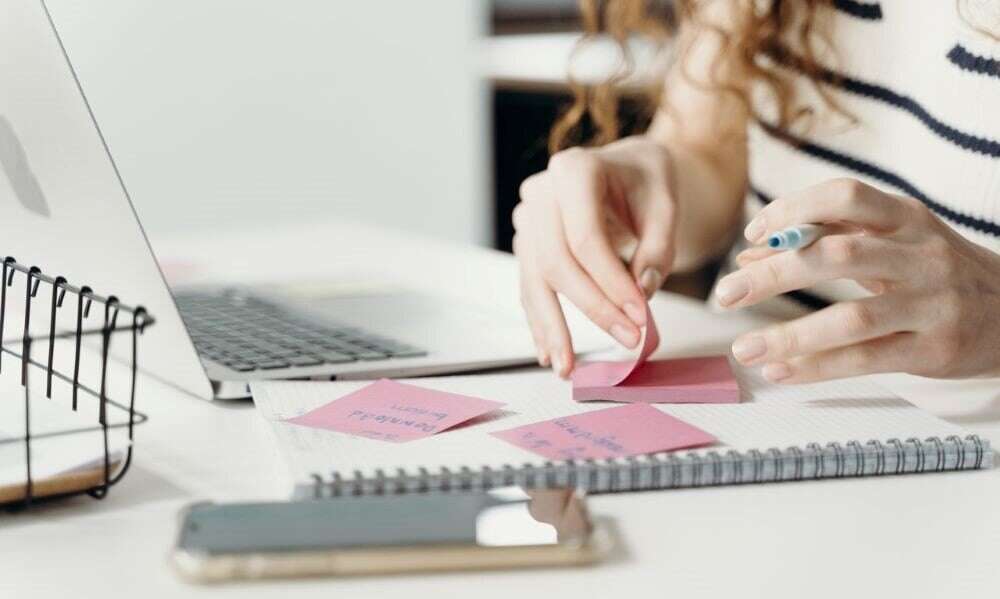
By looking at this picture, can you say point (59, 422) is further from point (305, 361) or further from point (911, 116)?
point (911, 116)

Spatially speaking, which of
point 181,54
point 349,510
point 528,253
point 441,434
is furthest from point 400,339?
point 181,54

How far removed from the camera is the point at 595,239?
825 millimetres

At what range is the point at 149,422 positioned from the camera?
2.35 feet

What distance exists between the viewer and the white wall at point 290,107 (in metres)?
2.90

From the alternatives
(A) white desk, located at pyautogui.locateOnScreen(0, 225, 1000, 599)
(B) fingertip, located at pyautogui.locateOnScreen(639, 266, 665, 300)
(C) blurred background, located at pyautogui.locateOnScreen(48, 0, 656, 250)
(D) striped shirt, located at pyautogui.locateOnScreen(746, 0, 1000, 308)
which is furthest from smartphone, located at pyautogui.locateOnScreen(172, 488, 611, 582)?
(C) blurred background, located at pyautogui.locateOnScreen(48, 0, 656, 250)

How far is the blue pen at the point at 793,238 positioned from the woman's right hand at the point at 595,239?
0.46 feet

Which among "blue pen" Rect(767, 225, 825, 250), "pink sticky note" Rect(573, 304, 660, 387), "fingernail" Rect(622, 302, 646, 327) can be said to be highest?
"blue pen" Rect(767, 225, 825, 250)

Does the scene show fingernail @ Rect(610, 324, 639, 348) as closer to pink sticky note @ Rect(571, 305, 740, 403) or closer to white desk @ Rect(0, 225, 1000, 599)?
pink sticky note @ Rect(571, 305, 740, 403)

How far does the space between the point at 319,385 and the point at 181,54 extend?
2.38 metres

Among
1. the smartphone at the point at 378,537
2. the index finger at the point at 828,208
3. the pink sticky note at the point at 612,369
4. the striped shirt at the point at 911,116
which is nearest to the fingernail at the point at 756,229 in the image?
the index finger at the point at 828,208

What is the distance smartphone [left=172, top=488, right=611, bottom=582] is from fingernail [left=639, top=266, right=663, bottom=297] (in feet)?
1.12

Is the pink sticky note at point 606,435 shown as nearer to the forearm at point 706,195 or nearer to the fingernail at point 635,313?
the fingernail at point 635,313

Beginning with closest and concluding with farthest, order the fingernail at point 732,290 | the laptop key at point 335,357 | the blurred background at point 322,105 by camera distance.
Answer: the fingernail at point 732,290
the laptop key at point 335,357
the blurred background at point 322,105

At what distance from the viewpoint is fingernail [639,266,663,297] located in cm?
→ 83
